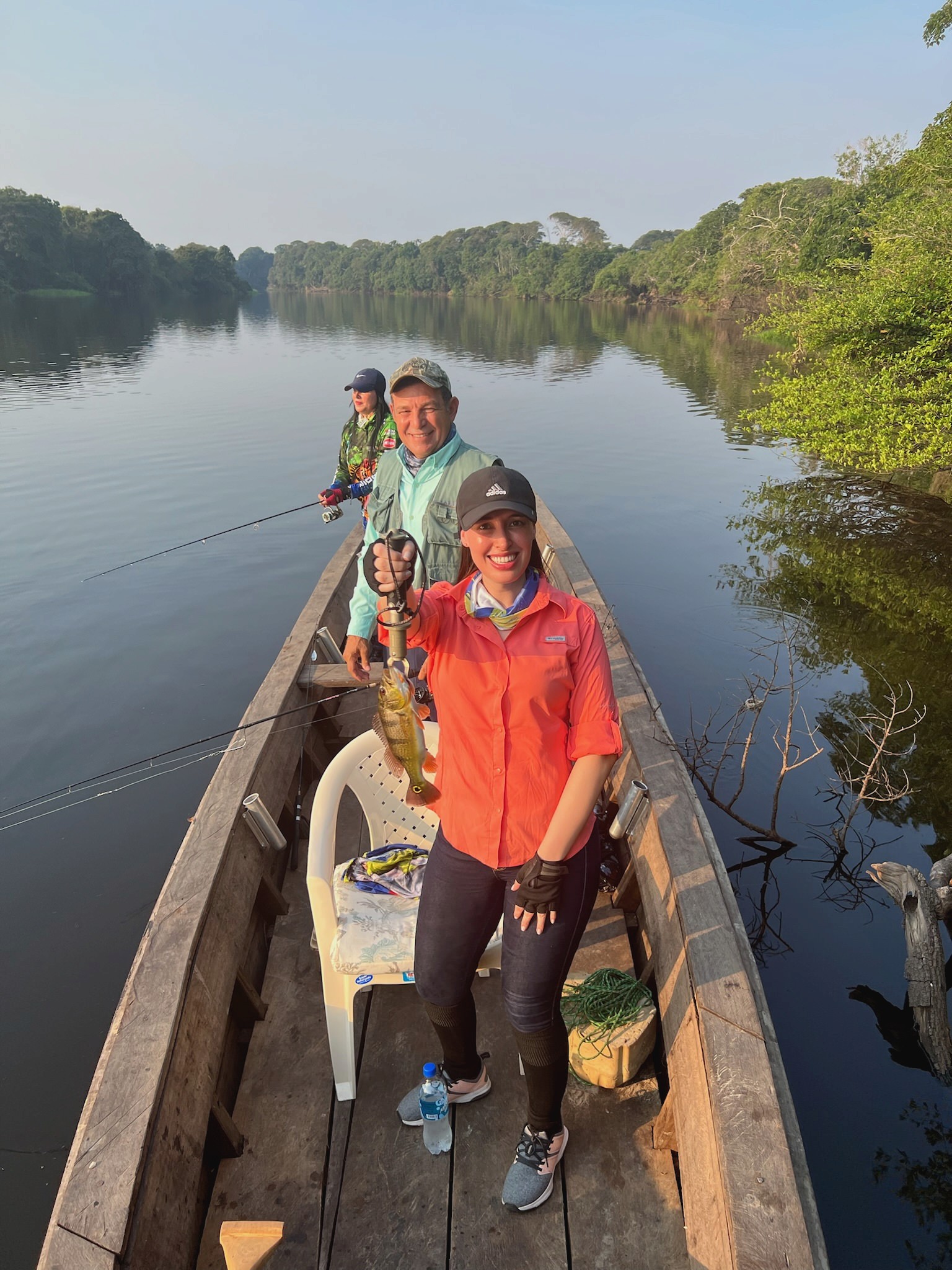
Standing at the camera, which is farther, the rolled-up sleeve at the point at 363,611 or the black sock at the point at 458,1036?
the rolled-up sleeve at the point at 363,611

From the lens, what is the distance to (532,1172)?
251 centimetres

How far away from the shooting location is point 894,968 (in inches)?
222

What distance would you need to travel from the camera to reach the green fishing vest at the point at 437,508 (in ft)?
10.8

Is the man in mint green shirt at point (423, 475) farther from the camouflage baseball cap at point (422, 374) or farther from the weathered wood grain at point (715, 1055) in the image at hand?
the weathered wood grain at point (715, 1055)

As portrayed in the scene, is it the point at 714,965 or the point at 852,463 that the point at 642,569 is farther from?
the point at 714,965

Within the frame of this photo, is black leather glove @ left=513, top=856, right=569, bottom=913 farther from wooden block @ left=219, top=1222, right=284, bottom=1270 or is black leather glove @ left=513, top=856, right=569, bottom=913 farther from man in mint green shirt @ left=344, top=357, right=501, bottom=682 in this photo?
man in mint green shirt @ left=344, top=357, right=501, bottom=682

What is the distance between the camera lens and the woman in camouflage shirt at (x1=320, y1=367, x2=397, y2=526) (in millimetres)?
5484

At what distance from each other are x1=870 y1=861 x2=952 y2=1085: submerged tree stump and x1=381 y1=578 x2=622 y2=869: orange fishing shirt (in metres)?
3.60

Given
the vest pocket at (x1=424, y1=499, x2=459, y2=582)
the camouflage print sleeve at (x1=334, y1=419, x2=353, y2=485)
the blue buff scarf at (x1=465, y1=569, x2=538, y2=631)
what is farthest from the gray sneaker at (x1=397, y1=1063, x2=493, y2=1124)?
the camouflage print sleeve at (x1=334, y1=419, x2=353, y2=485)

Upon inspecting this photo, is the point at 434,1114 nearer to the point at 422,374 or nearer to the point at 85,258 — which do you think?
the point at 422,374

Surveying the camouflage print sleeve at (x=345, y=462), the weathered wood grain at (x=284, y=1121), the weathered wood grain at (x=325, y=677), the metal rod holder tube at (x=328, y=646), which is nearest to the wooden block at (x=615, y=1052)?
the weathered wood grain at (x=284, y=1121)

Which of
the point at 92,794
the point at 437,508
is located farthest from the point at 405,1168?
the point at 92,794

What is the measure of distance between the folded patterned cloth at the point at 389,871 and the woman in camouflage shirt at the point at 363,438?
292cm

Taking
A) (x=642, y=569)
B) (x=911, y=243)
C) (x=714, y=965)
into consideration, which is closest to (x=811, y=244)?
(x=911, y=243)
